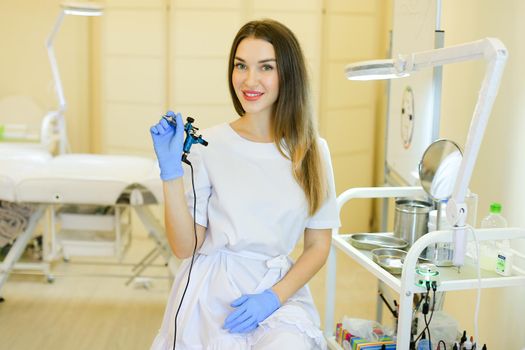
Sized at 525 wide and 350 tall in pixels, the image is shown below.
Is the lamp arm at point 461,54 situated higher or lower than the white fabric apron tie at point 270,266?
higher

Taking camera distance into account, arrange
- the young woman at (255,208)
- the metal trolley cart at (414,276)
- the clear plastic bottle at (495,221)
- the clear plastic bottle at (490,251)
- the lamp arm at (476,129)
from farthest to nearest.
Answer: the clear plastic bottle at (495,221)
the clear plastic bottle at (490,251)
the young woman at (255,208)
the metal trolley cart at (414,276)
the lamp arm at (476,129)

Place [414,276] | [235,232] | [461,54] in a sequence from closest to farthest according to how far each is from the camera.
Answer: [461,54]
[414,276]
[235,232]

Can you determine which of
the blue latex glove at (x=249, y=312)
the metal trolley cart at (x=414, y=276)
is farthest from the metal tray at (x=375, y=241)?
the blue latex glove at (x=249, y=312)

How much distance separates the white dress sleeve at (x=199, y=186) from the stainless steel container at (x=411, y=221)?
59 cm

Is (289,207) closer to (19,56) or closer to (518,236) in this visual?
(518,236)

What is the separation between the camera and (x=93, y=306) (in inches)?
119

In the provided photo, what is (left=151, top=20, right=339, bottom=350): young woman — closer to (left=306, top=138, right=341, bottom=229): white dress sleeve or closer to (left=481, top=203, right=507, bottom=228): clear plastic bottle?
(left=306, top=138, right=341, bottom=229): white dress sleeve

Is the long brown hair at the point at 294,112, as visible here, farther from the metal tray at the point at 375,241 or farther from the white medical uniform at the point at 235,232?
the metal tray at the point at 375,241

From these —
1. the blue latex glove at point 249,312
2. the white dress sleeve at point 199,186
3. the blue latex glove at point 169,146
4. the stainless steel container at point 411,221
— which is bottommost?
the blue latex glove at point 249,312

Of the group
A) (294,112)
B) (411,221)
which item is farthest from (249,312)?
(411,221)

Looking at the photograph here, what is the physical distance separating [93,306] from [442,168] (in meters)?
1.92

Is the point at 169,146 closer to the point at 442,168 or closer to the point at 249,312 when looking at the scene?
the point at 249,312

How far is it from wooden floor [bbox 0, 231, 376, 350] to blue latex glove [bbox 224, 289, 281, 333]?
1.21 m

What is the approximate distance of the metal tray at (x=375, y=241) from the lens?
1.81 metres
